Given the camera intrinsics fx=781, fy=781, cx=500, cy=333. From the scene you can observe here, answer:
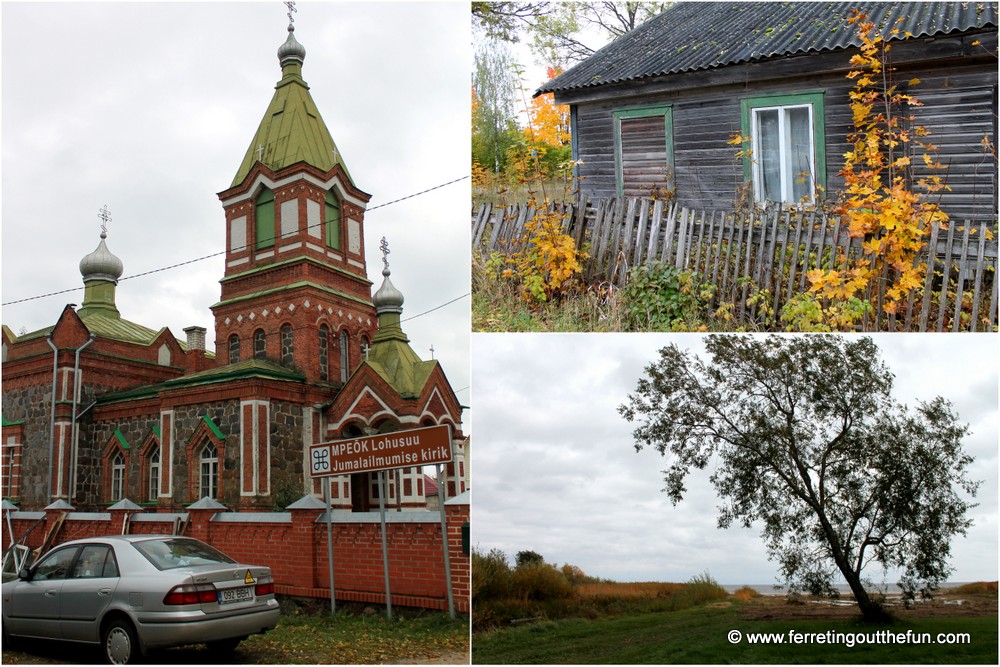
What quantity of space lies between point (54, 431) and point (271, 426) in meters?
6.98

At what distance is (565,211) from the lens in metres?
10.2

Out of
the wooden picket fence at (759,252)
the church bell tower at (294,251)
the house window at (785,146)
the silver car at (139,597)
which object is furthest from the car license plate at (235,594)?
the church bell tower at (294,251)

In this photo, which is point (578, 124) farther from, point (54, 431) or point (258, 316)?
point (54, 431)

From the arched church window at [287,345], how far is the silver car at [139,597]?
1213 cm

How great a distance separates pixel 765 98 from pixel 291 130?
47.8 ft

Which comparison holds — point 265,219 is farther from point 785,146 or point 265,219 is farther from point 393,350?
point 785,146

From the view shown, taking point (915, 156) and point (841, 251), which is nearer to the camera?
point (841, 251)

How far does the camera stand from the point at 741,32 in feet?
38.2

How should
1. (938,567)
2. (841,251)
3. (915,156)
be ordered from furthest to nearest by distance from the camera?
1. (915,156)
2. (841,251)
3. (938,567)

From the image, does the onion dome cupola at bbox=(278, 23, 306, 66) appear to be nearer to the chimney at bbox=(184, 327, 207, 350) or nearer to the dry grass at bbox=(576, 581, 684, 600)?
the chimney at bbox=(184, 327, 207, 350)

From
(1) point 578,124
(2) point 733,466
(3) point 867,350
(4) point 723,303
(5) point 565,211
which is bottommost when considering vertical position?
(2) point 733,466

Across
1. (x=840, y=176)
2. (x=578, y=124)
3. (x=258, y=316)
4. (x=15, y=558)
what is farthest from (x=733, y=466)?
(x=258, y=316)

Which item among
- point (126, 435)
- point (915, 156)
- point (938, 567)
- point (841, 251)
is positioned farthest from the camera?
point (126, 435)

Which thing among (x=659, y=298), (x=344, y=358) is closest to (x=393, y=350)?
(x=344, y=358)
